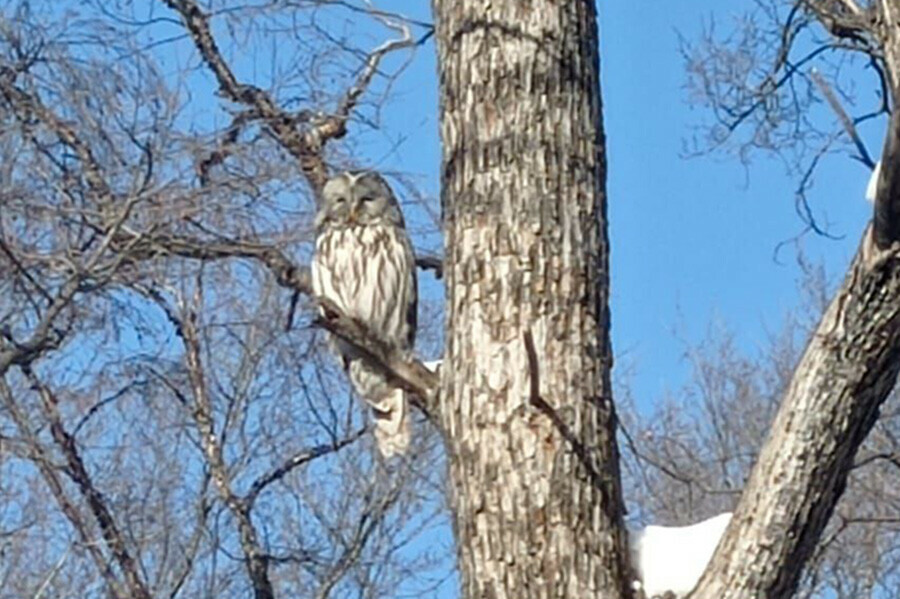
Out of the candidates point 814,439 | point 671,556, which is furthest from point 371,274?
point 814,439

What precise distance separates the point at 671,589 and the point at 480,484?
1.24 feet

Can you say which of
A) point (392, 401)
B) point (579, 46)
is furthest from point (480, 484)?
point (392, 401)

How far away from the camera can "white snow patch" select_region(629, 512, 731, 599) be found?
3184mm

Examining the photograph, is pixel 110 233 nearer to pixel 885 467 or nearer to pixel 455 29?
pixel 455 29

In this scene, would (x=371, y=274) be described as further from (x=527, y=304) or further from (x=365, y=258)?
(x=527, y=304)

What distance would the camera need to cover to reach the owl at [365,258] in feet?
21.1

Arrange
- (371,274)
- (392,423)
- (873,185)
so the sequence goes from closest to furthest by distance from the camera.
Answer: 1. (873,185)
2. (392,423)
3. (371,274)

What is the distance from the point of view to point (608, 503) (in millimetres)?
3184

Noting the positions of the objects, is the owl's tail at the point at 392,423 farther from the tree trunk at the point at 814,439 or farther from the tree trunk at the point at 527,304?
the tree trunk at the point at 814,439

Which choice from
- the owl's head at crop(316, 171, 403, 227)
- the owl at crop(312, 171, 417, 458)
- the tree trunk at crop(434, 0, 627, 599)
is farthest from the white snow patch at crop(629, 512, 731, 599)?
the owl's head at crop(316, 171, 403, 227)

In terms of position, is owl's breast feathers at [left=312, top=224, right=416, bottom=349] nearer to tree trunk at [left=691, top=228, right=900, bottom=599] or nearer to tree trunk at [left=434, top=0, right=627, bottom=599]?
tree trunk at [left=434, top=0, right=627, bottom=599]

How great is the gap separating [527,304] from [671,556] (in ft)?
1.68

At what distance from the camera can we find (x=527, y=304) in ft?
10.7

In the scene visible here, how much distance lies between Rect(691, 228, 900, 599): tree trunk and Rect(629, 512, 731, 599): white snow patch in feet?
0.50
